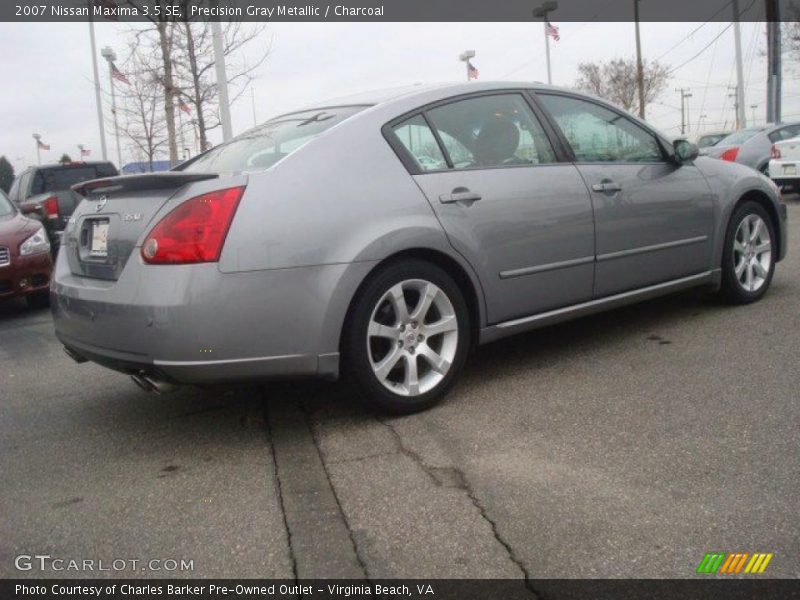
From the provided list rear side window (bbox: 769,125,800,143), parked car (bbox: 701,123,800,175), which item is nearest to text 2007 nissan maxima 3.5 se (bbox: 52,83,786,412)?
parked car (bbox: 701,123,800,175)

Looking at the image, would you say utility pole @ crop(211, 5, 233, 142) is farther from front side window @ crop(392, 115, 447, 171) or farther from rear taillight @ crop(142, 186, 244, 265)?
rear taillight @ crop(142, 186, 244, 265)

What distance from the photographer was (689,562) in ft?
7.56

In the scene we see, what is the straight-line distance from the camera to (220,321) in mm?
3182

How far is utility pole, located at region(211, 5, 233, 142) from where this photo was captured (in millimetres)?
12453

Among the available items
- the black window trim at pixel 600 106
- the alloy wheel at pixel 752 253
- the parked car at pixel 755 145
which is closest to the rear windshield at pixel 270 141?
the black window trim at pixel 600 106

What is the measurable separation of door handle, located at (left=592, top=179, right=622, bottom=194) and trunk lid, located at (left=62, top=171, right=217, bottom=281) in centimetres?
217

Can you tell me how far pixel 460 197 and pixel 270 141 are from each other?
3.25ft

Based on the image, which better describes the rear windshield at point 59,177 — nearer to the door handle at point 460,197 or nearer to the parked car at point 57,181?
the parked car at point 57,181

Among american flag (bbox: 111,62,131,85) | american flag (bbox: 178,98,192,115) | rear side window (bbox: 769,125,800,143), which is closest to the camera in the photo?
american flag (bbox: 178,98,192,115)

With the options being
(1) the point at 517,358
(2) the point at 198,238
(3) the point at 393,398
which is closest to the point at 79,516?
(2) the point at 198,238

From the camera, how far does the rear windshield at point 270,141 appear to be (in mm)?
3682

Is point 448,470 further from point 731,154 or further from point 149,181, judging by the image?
point 731,154

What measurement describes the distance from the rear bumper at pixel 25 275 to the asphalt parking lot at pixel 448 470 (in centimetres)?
300
